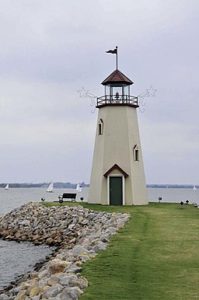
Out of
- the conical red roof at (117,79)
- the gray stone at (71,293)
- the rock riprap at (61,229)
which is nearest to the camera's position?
the gray stone at (71,293)

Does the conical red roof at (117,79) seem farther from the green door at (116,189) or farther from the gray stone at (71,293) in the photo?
the gray stone at (71,293)

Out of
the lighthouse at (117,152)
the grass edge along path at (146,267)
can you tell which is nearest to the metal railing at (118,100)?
the lighthouse at (117,152)

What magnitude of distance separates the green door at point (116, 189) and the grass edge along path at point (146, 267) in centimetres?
1462

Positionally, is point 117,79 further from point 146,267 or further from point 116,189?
point 146,267

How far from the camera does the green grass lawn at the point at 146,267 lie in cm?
972

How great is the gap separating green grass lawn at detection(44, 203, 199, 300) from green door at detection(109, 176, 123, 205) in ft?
48.1

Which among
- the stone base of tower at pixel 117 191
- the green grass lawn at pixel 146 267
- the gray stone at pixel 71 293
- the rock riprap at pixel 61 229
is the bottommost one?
the gray stone at pixel 71 293

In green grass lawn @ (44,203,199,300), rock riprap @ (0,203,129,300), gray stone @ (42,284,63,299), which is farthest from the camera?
rock riprap @ (0,203,129,300)

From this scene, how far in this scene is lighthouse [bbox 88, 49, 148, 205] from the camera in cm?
3328

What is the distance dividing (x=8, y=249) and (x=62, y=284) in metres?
16.8

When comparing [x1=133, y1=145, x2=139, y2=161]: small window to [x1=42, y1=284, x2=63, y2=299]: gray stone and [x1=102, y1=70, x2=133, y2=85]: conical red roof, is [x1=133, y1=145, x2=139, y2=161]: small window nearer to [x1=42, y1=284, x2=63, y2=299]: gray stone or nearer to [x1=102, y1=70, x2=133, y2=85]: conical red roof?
[x1=102, y1=70, x2=133, y2=85]: conical red roof

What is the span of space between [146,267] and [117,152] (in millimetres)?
21754

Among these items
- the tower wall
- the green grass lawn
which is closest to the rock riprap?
the green grass lawn

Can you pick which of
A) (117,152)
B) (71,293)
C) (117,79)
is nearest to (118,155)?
(117,152)
